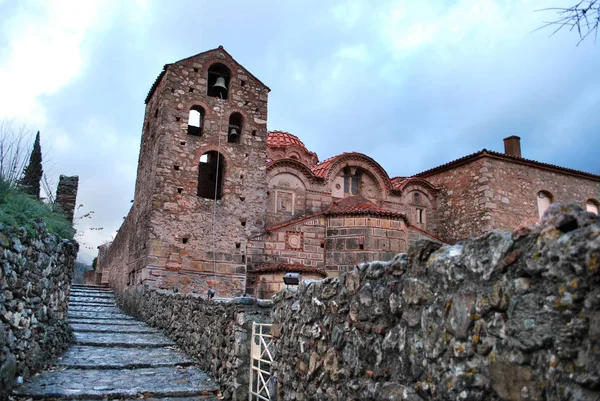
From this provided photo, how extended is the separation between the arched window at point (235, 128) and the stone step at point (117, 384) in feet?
28.0

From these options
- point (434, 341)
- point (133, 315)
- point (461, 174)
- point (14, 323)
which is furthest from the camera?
point (461, 174)

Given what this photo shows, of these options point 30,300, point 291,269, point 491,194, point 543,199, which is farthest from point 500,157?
point 30,300

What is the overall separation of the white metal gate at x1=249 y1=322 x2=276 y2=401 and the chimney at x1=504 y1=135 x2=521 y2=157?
1594 centimetres

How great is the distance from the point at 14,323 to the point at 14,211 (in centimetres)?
119

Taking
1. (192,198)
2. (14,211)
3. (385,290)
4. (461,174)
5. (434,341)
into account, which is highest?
(461,174)

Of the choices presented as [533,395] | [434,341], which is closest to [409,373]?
[434,341]

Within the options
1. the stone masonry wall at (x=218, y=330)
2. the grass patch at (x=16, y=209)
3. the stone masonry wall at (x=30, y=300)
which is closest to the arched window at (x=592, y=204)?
the stone masonry wall at (x=218, y=330)

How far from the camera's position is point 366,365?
9.89ft

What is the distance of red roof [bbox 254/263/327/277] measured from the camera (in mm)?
12648

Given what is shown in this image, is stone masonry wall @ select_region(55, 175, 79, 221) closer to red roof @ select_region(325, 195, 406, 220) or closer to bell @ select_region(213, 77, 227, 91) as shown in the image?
bell @ select_region(213, 77, 227, 91)

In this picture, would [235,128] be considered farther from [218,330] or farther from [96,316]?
[218,330]

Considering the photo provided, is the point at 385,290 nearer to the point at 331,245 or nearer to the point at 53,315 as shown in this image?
the point at 53,315

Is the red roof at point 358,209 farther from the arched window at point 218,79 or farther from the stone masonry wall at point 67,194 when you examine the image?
the stone masonry wall at point 67,194

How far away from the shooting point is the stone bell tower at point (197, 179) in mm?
12609
